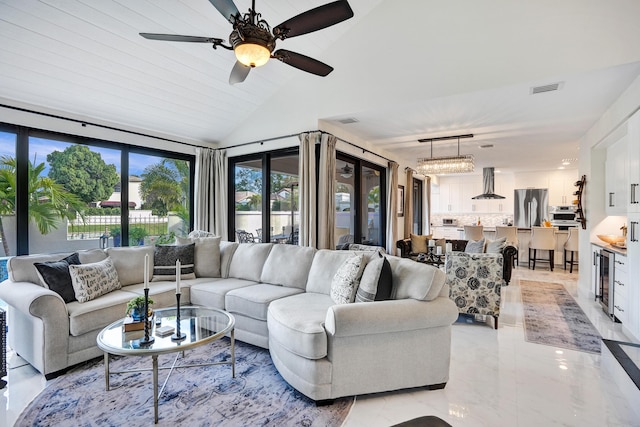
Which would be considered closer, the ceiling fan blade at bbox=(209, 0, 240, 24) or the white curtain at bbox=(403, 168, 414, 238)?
the ceiling fan blade at bbox=(209, 0, 240, 24)

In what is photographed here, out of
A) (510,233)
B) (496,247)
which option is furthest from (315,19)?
(510,233)

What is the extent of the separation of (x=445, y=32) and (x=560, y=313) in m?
3.75

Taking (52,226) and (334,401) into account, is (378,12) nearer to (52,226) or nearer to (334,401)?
(334,401)

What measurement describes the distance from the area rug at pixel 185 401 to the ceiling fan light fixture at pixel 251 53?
2.41 metres

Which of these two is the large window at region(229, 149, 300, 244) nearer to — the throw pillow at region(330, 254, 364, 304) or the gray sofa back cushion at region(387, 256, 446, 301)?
the throw pillow at region(330, 254, 364, 304)

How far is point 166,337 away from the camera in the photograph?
222 cm

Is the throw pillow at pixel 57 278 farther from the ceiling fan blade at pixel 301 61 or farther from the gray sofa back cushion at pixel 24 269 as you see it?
the ceiling fan blade at pixel 301 61

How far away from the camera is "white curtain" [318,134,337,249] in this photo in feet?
14.6

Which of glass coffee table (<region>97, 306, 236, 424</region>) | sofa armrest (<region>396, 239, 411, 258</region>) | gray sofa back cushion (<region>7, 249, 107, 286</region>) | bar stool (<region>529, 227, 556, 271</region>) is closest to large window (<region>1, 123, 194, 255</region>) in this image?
gray sofa back cushion (<region>7, 249, 107, 286</region>)

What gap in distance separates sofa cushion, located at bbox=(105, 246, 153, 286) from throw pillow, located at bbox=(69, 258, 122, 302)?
0.55ft

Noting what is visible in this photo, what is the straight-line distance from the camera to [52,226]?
3.87 meters

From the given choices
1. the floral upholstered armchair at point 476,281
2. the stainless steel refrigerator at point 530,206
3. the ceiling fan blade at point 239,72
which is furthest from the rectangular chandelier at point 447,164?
the stainless steel refrigerator at point 530,206

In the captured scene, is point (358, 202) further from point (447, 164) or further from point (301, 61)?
point (301, 61)

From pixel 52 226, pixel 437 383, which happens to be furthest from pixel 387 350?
pixel 52 226
